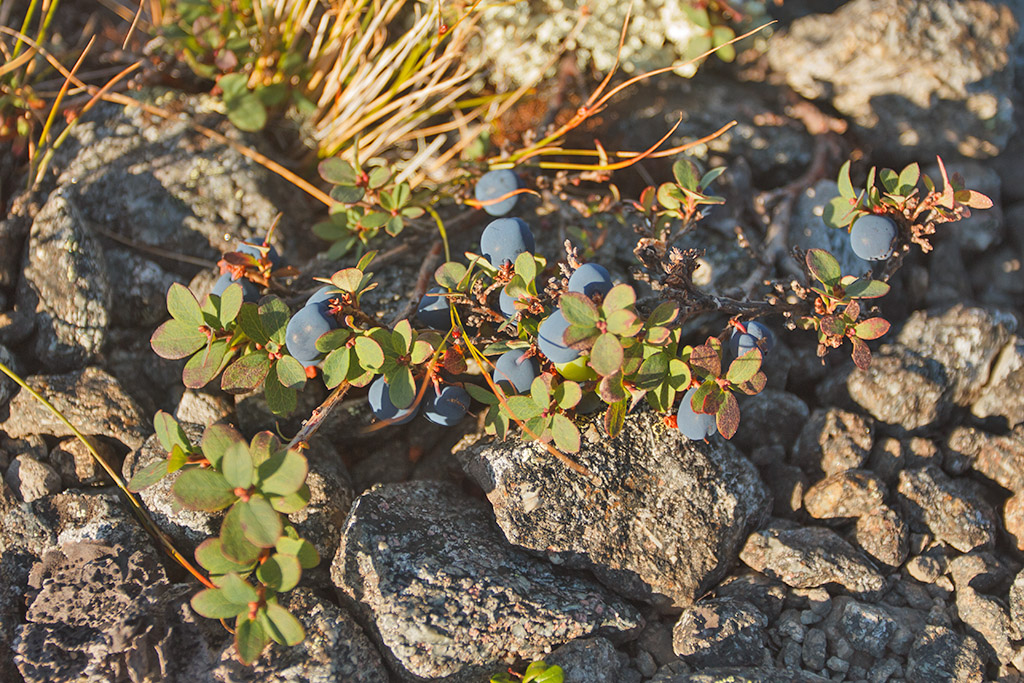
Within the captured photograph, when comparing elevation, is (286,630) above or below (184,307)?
below

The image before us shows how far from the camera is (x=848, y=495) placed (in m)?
1.91

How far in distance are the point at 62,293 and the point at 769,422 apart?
2.05 m

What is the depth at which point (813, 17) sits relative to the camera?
2926 millimetres

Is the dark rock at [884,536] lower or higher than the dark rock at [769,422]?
lower

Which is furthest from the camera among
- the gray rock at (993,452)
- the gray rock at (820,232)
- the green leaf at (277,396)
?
the gray rock at (820,232)

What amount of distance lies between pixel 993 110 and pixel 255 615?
3014mm

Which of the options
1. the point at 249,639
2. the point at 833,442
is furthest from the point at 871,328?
the point at 249,639

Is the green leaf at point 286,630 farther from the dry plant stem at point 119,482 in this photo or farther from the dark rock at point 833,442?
the dark rock at point 833,442

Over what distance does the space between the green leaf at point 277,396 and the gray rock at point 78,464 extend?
1.79ft

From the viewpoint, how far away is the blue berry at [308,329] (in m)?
1.69

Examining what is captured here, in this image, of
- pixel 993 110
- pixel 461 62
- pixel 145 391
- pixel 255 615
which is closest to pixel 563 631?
pixel 255 615

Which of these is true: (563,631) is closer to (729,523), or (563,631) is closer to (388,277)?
(729,523)

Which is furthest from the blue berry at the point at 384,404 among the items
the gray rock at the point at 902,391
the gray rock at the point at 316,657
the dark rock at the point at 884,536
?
the gray rock at the point at 902,391

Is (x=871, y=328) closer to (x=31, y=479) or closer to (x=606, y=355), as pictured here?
(x=606, y=355)
